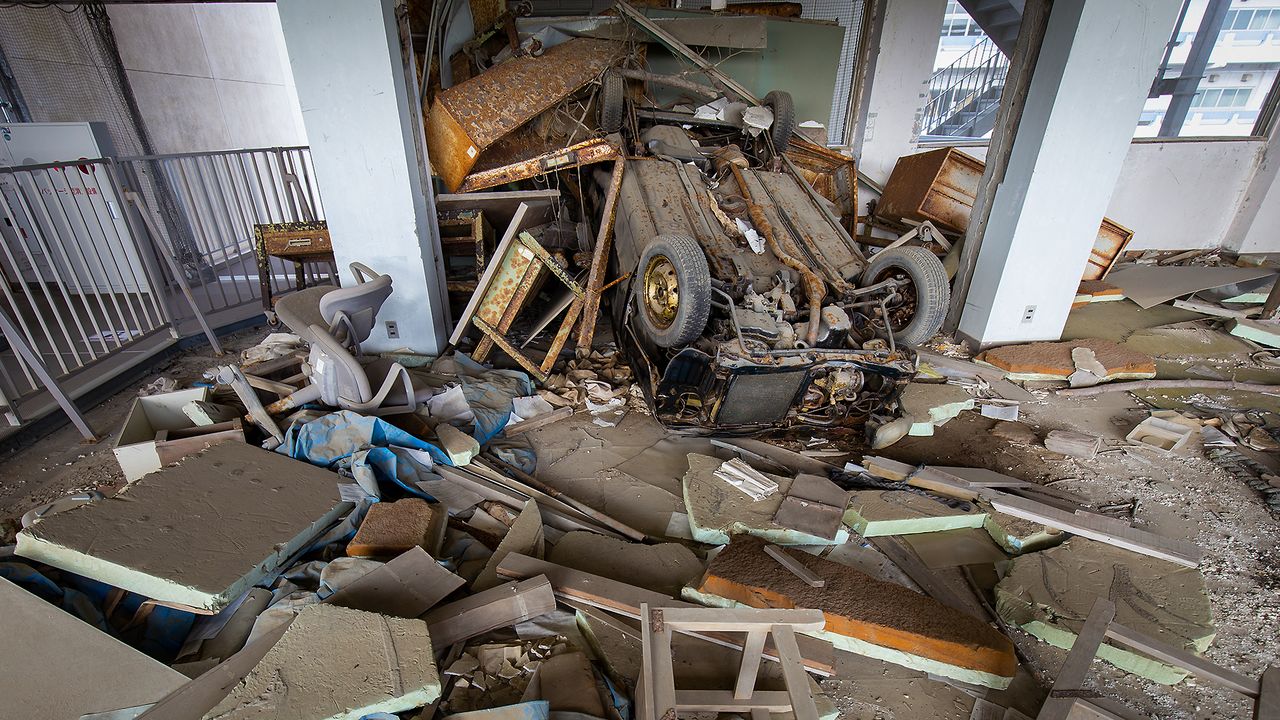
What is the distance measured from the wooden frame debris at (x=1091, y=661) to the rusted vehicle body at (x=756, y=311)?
173 cm

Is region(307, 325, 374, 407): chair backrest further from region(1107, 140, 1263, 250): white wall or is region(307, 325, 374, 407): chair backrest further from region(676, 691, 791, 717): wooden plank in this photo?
region(1107, 140, 1263, 250): white wall

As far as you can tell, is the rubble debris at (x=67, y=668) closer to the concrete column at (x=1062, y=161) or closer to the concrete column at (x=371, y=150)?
the concrete column at (x=371, y=150)

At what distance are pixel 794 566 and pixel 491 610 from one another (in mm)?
1467

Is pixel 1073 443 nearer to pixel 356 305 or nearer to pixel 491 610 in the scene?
pixel 491 610

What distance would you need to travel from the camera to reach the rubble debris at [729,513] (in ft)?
9.78

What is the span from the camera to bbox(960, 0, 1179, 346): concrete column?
4.45 meters

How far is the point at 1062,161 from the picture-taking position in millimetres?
4812

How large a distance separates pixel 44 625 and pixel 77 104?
7122 mm

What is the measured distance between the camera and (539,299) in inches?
241

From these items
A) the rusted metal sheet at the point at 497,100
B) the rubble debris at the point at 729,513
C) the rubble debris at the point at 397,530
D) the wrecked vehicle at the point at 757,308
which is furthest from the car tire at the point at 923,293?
the rusted metal sheet at the point at 497,100

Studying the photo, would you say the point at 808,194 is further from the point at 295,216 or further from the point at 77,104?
the point at 77,104

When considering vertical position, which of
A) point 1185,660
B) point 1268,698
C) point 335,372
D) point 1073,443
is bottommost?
point 1268,698

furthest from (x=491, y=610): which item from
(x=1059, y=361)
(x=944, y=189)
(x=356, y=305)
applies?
(x=944, y=189)

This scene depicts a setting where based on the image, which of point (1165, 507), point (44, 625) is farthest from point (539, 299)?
point (1165, 507)
